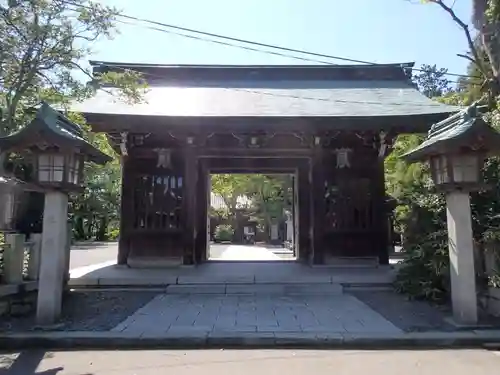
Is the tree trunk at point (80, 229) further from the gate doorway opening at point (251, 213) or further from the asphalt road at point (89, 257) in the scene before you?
the asphalt road at point (89, 257)

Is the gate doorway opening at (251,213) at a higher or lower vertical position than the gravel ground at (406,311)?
higher

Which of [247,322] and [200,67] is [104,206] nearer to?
[200,67]

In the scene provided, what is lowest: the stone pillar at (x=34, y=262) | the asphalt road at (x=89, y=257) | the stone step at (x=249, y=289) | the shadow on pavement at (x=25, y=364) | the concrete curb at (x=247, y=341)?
the shadow on pavement at (x=25, y=364)

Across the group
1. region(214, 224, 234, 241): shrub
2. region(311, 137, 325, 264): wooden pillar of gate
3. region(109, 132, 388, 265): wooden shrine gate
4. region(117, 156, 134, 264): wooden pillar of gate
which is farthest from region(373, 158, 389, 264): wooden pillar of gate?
region(214, 224, 234, 241): shrub

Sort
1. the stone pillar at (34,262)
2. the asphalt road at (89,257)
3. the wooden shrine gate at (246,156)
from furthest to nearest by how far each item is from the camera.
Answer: the asphalt road at (89,257) → the wooden shrine gate at (246,156) → the stone pillar at (34,262)

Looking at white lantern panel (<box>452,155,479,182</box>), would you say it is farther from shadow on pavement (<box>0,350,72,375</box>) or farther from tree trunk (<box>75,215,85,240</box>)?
tree trunk (<box>75,215,85,240</box>)

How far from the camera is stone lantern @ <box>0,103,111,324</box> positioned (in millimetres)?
4969

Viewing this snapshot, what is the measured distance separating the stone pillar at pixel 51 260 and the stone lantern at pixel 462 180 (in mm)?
4870

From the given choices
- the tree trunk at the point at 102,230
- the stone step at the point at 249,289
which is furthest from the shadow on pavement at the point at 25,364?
the tree trunk at the point at 102,230

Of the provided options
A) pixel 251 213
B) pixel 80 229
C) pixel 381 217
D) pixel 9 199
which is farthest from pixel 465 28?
pixel 80 229

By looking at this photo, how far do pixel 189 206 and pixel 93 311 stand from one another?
3431 millimetres

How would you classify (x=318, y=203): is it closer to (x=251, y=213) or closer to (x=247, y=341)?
(x=247, y=341)

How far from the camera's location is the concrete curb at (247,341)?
14.5 feet

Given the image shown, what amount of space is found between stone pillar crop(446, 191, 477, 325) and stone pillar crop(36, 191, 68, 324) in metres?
5.06
